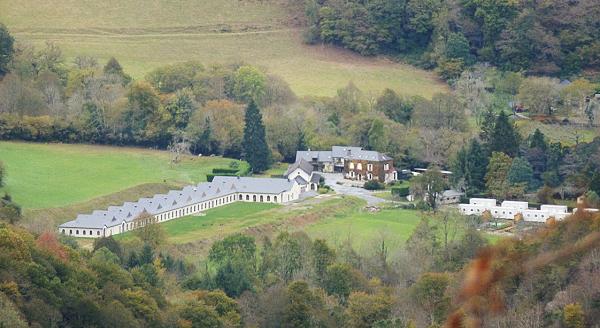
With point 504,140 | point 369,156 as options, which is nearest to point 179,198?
point 369,156

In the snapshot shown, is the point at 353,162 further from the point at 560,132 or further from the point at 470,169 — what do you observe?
the point at 560,132

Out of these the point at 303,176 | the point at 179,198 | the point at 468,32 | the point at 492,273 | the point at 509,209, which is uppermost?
the point at 492,273

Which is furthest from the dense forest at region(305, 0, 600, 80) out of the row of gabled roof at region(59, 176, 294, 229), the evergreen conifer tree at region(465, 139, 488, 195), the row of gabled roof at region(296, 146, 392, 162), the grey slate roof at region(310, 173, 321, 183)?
the row of gabled roof at region(59, 176, 294, 229)

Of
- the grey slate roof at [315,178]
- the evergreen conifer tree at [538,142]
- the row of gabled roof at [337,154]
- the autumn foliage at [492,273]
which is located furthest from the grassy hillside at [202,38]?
the autumn foliage at [492,273]

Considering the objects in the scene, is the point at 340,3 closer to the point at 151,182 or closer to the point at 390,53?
the point at 390,53

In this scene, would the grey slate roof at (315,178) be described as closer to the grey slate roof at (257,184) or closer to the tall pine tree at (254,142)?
the grey slate roof at (257,184)

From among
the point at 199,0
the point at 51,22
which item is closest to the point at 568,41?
the point at 199,0
